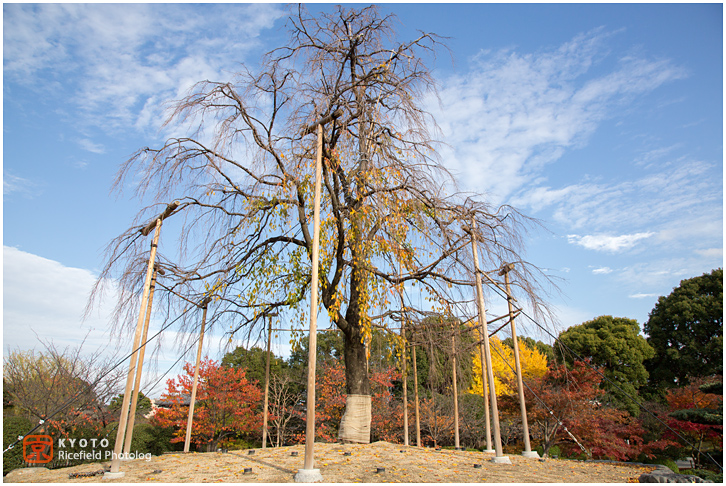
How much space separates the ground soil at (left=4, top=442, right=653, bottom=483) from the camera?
5.45 m

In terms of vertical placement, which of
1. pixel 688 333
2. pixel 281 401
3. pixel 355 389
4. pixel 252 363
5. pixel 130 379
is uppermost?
pixel 688 333

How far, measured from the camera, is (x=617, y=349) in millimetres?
23078

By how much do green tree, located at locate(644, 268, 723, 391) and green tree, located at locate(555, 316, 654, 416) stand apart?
1196 mm

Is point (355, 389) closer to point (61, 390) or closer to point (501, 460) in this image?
point (501, 460)

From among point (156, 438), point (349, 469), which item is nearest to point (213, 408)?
point (156, 438)

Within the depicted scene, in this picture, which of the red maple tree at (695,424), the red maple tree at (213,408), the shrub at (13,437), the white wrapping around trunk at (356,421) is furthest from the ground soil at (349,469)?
the red maple tree at (213,408)

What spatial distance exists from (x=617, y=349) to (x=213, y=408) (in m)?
21.3

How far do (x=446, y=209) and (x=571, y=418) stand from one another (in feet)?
27.6

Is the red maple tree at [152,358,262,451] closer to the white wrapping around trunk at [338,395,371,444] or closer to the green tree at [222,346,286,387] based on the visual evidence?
the green tree at [222,346,286,387]

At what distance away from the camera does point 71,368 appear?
13727mm

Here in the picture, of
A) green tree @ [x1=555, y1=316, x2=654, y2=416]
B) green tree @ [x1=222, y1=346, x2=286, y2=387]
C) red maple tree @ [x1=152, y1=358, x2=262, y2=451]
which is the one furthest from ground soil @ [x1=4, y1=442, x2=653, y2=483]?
green tree @ [x1=555, y1=316, x2=654, y2=416]

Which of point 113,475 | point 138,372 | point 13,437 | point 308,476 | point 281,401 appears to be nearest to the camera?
point 308,476

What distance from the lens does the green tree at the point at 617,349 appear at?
2264cm

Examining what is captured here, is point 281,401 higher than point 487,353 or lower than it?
lower
